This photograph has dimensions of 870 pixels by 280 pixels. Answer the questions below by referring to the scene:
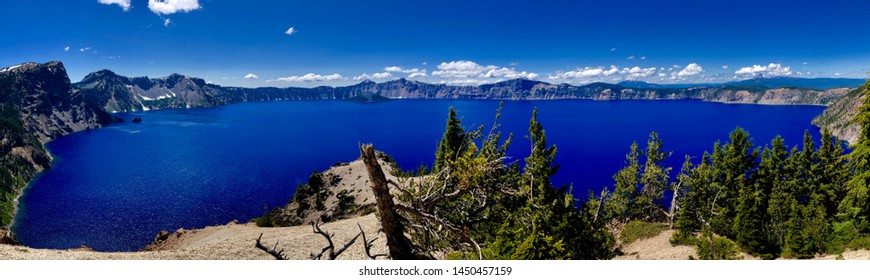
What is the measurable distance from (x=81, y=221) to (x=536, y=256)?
86.5 metres

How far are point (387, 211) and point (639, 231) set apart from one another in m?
41.8

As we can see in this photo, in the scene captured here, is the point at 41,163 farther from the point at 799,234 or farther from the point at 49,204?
the point at 799,234

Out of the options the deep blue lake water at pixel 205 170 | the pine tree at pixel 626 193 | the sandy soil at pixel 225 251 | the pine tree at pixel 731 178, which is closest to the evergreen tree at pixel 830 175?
the pine tree at pixel 731 178

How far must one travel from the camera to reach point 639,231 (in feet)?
136

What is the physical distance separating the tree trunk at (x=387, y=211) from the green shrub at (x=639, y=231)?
127 ft

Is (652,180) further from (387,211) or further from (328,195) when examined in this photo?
(387,211)

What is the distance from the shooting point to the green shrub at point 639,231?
40125 millimetres

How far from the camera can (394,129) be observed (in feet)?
606

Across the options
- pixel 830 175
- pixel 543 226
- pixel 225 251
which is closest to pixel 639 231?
pixel 830 175

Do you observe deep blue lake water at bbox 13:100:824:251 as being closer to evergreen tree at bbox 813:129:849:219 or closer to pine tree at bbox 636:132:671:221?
pine tree at bbox 636:132:671:221

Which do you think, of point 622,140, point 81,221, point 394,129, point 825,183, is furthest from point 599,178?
point 394,129

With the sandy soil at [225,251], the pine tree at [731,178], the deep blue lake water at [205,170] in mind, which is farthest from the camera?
the deep blue lake water at [205,170]

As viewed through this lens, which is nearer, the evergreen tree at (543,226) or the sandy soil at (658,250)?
the evergreen tree at (543,226)

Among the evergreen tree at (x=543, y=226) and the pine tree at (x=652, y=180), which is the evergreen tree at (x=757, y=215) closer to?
the pine tree at (x=652, y=180)
